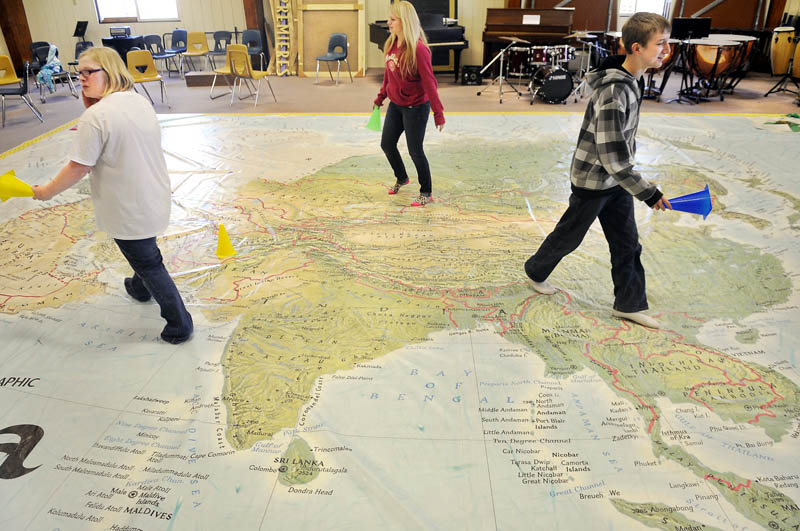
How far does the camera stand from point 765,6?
9.65 m

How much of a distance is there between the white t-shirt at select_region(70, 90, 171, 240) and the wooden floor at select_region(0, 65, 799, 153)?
182 inches

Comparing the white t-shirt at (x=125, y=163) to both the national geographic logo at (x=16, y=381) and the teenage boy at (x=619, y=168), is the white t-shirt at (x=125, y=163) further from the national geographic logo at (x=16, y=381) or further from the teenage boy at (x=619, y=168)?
the teenage boy at (x=619, y=168)

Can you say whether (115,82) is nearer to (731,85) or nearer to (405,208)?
(405,208)

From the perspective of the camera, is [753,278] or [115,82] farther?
[753,278]

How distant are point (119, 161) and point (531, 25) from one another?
8101 mm

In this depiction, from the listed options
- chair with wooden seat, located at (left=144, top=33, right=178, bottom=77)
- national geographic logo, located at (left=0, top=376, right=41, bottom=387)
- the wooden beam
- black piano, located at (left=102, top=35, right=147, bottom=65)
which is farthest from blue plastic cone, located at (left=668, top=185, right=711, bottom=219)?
the wooden beam

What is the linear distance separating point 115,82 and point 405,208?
2.29 meters

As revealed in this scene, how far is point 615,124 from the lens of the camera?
2188 millimetres

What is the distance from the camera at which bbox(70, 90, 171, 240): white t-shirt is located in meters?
2.04

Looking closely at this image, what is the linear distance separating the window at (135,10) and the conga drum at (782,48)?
10.8 meters

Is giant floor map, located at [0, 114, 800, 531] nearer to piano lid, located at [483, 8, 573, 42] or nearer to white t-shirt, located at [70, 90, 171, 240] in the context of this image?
white t-shirt, located at [70, 90, 171, 240]

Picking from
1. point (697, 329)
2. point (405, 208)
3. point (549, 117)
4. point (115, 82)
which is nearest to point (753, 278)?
point (697, 329)

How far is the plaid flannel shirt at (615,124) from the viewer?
217cm

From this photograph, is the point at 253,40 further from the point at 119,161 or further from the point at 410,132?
the point at 119,161
